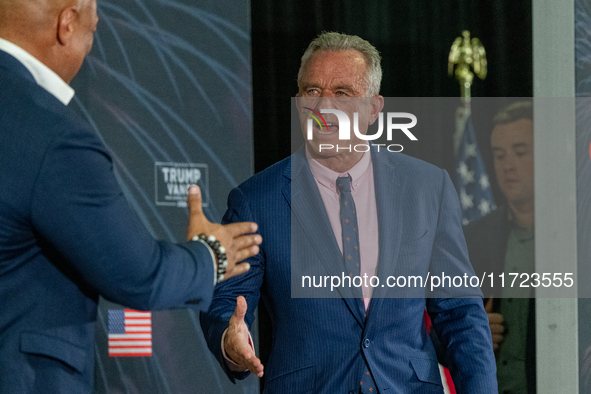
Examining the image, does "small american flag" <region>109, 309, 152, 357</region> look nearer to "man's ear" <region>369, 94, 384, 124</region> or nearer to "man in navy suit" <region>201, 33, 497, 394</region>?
"man in navy suit" <region>201, 33, 497, 394</region>

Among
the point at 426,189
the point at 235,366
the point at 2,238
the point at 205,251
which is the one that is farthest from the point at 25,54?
the point at 426,189

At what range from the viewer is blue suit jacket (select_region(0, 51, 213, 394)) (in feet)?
3.79

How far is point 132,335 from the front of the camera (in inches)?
149

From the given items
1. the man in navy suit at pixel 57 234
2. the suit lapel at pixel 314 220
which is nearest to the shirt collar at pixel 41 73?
the man in navy suit at pixel 57 234

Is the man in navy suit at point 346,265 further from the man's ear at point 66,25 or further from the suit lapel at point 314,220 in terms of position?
the man's ear at point 66,25

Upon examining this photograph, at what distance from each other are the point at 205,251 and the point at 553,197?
227cm

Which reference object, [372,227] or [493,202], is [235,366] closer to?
[372,227]

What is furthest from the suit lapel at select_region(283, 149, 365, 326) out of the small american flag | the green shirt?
the small american flag

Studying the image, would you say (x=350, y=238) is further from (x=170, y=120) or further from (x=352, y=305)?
(x=170, y=120)

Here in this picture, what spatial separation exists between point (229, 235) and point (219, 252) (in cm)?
6

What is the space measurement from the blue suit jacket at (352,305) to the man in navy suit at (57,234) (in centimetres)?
57

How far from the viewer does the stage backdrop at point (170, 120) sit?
146 inches

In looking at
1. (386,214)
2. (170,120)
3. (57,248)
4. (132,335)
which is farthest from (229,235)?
(132,335)

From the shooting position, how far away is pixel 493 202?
3129 millimetres
